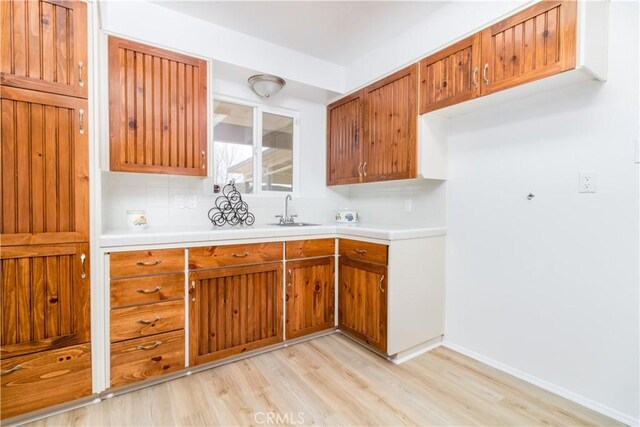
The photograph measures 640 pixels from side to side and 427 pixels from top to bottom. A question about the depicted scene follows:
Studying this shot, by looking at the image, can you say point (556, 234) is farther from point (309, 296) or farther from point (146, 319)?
point (146, 319)

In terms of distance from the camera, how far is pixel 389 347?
2.13m

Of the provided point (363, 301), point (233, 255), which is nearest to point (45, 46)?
point (233, 255)

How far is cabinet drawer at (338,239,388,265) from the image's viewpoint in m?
2.18

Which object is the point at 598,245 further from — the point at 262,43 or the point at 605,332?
the point at 262,43

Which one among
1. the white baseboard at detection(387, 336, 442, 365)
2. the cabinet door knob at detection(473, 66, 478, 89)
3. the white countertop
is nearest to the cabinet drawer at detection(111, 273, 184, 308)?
the white countertop

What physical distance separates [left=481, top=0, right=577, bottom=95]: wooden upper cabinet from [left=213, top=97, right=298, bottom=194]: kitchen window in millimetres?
1851

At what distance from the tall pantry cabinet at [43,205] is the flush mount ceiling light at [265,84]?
120cm

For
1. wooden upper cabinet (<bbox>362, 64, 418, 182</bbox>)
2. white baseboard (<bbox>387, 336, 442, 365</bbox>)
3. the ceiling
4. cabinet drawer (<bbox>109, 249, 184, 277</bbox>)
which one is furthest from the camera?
wooden upper cabinet (<bbox>362, 64, 418, 182</bbox>)

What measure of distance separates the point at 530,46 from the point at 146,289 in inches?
103

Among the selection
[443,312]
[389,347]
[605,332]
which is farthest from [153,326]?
[605,332]

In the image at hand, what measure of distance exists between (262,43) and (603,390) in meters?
3.26

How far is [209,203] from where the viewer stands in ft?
8.54

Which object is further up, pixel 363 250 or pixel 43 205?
pixel 43 205

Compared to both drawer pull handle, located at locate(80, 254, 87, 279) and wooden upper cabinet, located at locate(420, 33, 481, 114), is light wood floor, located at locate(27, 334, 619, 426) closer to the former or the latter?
drawer pull handle, located at locate(80, 254, 87, 279)
